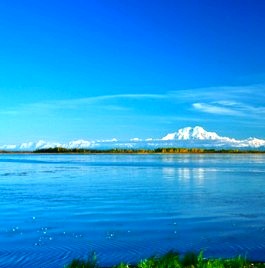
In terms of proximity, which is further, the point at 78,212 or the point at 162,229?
the point at 78,212

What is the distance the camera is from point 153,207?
2950cm

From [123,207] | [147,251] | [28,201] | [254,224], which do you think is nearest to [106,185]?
[28,201]

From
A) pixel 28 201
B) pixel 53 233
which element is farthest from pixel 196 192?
pixel 53 233

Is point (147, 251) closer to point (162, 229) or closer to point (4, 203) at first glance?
point (162, 229)

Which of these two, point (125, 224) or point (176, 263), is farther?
point (125, 224)

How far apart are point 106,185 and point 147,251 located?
91.7 feet

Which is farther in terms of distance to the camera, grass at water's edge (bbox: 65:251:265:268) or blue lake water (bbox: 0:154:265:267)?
blue lake water (bbox: 0:154:265:267)

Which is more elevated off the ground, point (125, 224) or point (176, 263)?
point (176, 263)

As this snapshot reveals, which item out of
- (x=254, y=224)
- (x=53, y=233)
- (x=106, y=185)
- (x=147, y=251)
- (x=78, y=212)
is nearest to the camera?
(x=147, y=251)

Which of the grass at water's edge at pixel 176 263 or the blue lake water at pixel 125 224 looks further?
the blue lake water at pixel 125 224

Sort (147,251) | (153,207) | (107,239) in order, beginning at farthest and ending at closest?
(153,207)
(107,239)
(147,251)

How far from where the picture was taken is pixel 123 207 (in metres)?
29.5

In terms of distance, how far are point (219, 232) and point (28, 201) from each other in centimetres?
1549

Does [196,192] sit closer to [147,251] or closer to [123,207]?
[123,207]
